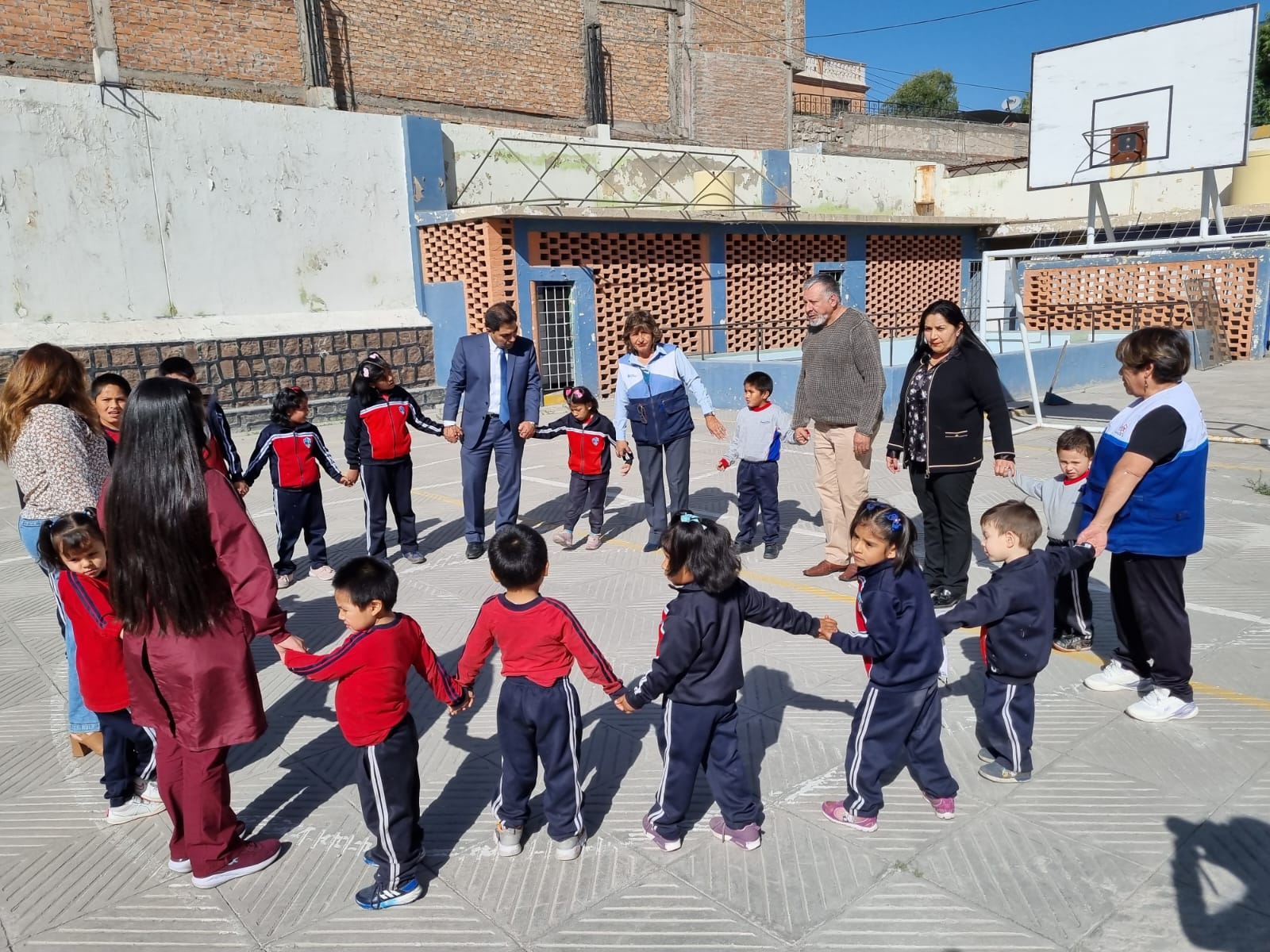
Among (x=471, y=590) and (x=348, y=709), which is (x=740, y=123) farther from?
(x=348, y=709)

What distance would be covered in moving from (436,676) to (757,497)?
385cm

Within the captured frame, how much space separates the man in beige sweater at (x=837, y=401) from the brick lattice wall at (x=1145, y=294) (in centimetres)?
1277

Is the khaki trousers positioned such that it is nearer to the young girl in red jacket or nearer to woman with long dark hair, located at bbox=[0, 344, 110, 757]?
the young girl in red jacket

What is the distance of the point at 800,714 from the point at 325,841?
202 cm

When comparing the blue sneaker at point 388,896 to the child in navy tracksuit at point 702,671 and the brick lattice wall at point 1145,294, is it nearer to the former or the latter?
the child in navy tracksuit at point 702,671

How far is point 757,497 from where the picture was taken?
645 centimetres

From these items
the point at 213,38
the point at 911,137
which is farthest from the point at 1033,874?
the point at 911,137

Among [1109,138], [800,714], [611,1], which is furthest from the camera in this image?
[611,1]

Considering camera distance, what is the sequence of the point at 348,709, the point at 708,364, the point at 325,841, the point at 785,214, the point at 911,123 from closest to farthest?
the point at 348,709 < the point at 325,841 < the point at 708,364 < the point at 785,214 < the point at 911,123

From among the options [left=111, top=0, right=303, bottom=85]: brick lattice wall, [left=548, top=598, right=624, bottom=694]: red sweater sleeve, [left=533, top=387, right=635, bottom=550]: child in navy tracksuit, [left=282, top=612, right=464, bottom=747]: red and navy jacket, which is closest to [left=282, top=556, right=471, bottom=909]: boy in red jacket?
[left=282, top=612, right=464, bottom=747]: red and navy jacket

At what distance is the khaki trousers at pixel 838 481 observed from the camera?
220 inches

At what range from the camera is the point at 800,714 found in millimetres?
4074

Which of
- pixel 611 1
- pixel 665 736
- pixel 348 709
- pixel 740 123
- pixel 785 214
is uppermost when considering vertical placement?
pixel 611 1

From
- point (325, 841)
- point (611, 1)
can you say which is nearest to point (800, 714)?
point (325, 841)
